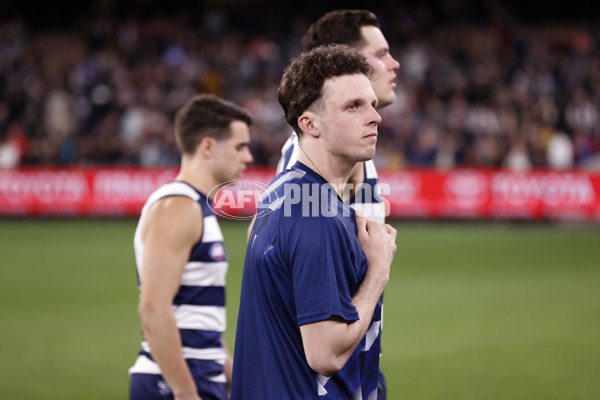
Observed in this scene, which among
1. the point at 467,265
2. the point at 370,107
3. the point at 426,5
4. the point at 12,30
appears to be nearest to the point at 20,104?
the point at 12,30

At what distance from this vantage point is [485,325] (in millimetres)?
9773

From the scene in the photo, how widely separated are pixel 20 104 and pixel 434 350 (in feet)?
66.6

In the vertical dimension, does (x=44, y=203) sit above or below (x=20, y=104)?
below

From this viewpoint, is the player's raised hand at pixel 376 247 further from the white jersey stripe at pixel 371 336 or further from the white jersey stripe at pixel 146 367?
the white jersey stripe at pixel 146 367

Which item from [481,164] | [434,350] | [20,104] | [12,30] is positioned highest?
[12,30]

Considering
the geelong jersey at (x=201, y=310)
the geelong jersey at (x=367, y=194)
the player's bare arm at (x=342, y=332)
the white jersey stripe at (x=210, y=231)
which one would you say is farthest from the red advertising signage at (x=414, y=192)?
the player's bare arm at (x=342, y=332)

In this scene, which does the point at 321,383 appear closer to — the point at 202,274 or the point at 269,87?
the point at 202,274

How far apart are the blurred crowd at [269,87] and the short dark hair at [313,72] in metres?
17.5

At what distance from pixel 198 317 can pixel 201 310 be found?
0.04m


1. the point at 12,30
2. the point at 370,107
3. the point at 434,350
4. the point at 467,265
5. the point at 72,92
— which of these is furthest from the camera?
the point at 12,30

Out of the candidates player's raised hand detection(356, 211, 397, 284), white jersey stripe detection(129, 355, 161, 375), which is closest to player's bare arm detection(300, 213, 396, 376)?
player's raised hand detection(356, 211, 397, 284)

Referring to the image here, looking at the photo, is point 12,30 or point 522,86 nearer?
point 522,86

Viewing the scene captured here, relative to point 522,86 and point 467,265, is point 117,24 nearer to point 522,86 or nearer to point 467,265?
point 522,86

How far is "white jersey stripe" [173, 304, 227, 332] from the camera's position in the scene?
3824 mm
